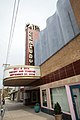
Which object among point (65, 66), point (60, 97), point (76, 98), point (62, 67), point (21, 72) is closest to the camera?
point (76, 98)

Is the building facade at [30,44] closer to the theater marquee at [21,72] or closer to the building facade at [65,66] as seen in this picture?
the building facade at [65,66]

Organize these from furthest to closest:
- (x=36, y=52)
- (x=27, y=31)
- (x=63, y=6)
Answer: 1. (x=27, y=31)
2. (x=36, y=52)
3. (x=63, y=6)

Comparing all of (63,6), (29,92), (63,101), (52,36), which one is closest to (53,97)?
(63,101)

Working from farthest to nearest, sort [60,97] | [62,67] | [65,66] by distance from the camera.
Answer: [60,97], [62,67], [65,66]

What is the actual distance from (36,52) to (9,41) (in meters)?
9.69

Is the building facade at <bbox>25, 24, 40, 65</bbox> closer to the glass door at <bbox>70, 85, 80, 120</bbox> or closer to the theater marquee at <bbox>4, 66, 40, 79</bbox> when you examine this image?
the theater marquee at <bbox>4, 66, 40, 79</bbox>

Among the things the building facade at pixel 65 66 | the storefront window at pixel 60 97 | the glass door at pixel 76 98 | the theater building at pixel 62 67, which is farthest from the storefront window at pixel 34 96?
the glass door at pixel 76 98

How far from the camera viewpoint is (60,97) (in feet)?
31.2

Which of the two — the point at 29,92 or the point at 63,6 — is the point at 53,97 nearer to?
the point at 63,6

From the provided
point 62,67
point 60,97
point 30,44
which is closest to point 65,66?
point 62,67

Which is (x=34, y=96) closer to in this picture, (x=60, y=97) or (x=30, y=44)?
(x=30, y=44)

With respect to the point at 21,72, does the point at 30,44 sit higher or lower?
higher

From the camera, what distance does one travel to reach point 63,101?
9008mm

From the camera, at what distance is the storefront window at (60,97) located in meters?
8.70
